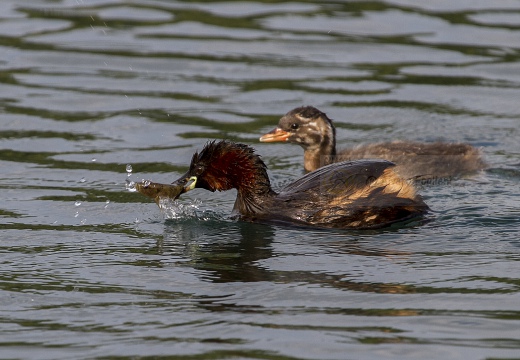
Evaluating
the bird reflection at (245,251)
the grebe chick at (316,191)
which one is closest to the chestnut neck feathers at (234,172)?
the grebe chick at (316,191)

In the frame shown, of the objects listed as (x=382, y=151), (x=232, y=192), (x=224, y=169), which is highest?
(x=224, y=169)

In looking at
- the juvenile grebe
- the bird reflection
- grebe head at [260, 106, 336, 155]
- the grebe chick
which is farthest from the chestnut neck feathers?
grebe head at [260, 106, 336, 155]

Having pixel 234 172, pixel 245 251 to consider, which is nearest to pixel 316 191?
pixel 234 172

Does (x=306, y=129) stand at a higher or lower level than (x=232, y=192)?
higher

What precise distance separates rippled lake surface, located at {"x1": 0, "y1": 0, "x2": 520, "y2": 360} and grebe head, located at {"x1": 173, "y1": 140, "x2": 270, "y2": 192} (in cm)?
32

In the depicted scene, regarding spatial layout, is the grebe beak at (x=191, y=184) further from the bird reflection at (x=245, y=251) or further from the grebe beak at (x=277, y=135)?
the grebe beak at (x=277, y=135)

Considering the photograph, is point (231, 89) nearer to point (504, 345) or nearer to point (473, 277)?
point (473, 277)

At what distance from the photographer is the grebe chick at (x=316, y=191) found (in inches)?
327

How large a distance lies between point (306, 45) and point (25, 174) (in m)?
5.23

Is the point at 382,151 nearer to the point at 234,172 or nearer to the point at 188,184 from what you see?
the point at 234,172

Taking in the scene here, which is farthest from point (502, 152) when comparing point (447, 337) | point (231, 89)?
point (447, 337)

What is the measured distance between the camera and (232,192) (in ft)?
31.9

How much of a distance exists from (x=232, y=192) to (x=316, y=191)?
149 centimetres

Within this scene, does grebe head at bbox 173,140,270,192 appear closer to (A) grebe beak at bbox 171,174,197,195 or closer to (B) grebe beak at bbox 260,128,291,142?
(A) grebe beak at bbox 171,174,197,195
